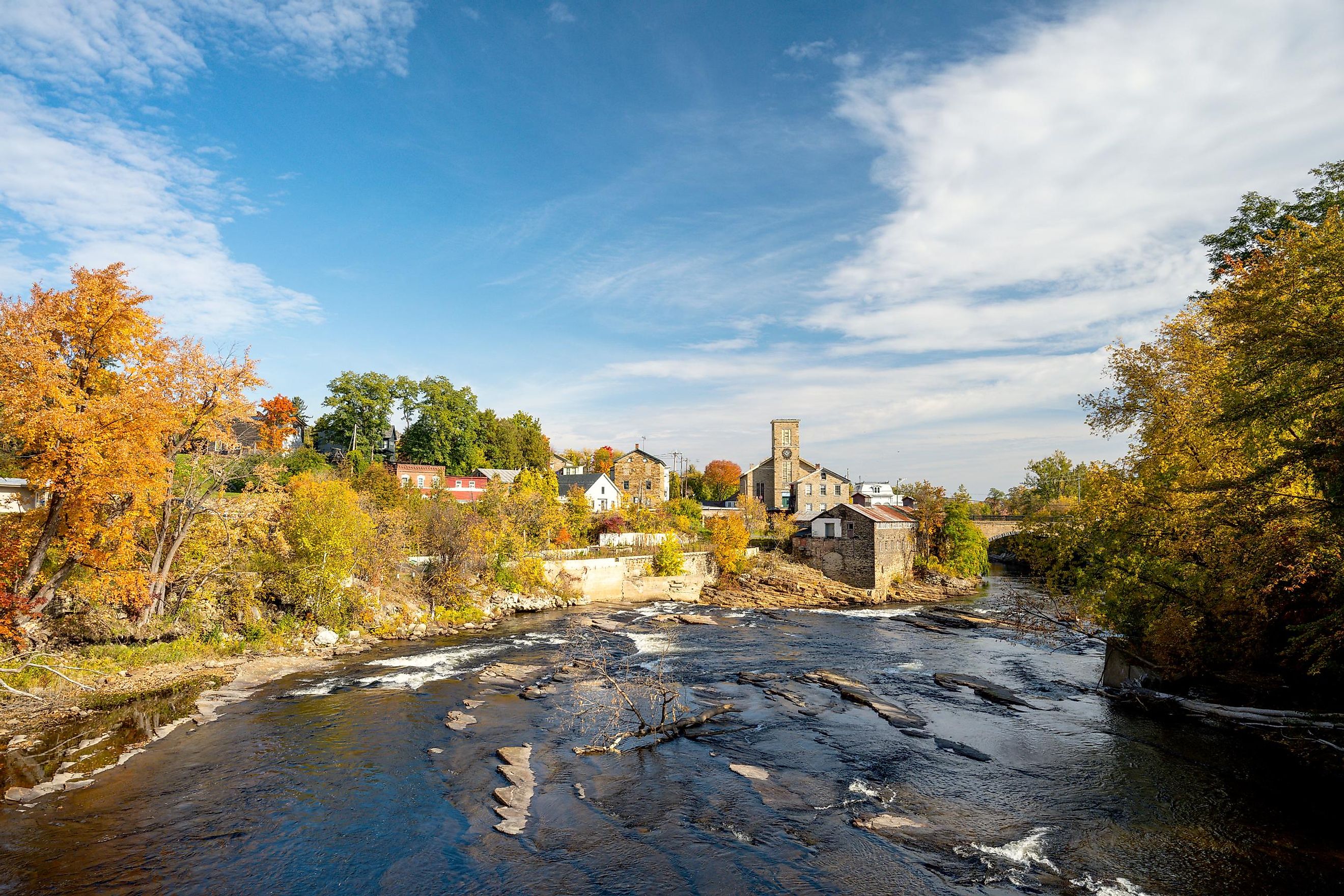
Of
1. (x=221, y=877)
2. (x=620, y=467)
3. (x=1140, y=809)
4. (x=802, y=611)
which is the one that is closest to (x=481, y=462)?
(x=620, y=467)

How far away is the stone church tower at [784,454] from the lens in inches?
2699

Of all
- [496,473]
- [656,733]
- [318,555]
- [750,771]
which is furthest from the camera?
[496,473]

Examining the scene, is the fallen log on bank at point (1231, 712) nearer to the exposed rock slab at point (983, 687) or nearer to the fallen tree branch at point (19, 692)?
the exposed rock slab at point (983, 687)

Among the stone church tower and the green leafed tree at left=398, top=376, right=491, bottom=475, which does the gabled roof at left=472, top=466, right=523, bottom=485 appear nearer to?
the green leafed tree at left=398, top=376, right=491, bottom=475

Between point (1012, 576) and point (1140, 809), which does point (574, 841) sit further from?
point (1012, 576)

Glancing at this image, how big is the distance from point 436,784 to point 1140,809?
48.3 ft

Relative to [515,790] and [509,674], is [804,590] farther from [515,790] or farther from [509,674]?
[515,790]

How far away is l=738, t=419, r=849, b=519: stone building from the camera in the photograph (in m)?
67.7

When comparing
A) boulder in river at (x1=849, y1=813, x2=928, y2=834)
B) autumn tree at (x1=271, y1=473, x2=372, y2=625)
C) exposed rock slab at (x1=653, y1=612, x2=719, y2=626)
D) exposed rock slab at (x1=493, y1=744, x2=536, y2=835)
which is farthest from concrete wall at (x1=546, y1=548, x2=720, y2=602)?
boulder in river at (x1=849, y1=813, x2=928, y2=834)

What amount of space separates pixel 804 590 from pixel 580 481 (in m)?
28.5

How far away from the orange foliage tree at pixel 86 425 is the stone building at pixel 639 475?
5183 cm

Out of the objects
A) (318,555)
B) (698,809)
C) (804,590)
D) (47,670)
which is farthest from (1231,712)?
(47,670)

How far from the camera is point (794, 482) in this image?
68375mm

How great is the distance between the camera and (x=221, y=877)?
9.94 m
